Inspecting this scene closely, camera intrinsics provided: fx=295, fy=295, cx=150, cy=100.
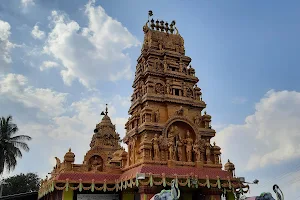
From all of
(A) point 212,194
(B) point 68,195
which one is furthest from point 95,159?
(A) point 212,194

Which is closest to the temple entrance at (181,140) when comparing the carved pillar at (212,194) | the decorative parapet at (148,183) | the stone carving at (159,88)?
the decorative parapet at (148,183)

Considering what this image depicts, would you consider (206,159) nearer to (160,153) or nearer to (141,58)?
(160,153)

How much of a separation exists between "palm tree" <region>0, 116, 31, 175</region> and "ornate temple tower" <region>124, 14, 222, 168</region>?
704 inches

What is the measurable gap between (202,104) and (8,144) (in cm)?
2434

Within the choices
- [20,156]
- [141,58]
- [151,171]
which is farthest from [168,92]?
[20,156]

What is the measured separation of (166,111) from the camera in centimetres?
2298

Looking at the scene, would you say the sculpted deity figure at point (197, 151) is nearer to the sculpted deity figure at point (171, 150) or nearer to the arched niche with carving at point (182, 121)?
the arched niche with carving at point (182, 121)

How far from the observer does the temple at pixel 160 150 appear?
64.4 feet

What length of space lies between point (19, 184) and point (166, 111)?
33849 mm

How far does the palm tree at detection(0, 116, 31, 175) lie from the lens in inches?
1369

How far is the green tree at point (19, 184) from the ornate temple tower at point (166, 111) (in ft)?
95.8

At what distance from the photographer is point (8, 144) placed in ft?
116

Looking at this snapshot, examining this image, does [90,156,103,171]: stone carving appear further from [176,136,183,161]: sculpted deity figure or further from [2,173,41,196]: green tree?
[2,173,41,196]: green tree

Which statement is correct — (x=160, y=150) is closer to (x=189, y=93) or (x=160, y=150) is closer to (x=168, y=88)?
(x=168, y=88)
